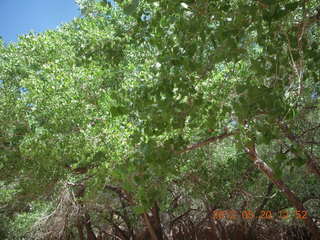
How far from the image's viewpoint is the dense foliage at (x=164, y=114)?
2.68m

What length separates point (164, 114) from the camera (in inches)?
99.9

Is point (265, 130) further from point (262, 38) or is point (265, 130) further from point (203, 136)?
point (203, 136)

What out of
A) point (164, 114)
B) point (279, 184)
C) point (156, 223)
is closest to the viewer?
point (164, 114)

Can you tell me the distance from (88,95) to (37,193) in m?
2.57

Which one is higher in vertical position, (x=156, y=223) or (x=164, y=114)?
(x=156, y=223)

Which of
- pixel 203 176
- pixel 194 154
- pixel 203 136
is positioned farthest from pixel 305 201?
pixel 203 136

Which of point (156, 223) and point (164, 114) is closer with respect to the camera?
point (164, 114)

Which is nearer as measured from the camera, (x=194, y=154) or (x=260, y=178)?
(x=194, y=154)

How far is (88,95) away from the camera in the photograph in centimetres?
748

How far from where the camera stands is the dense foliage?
8.78 ft
